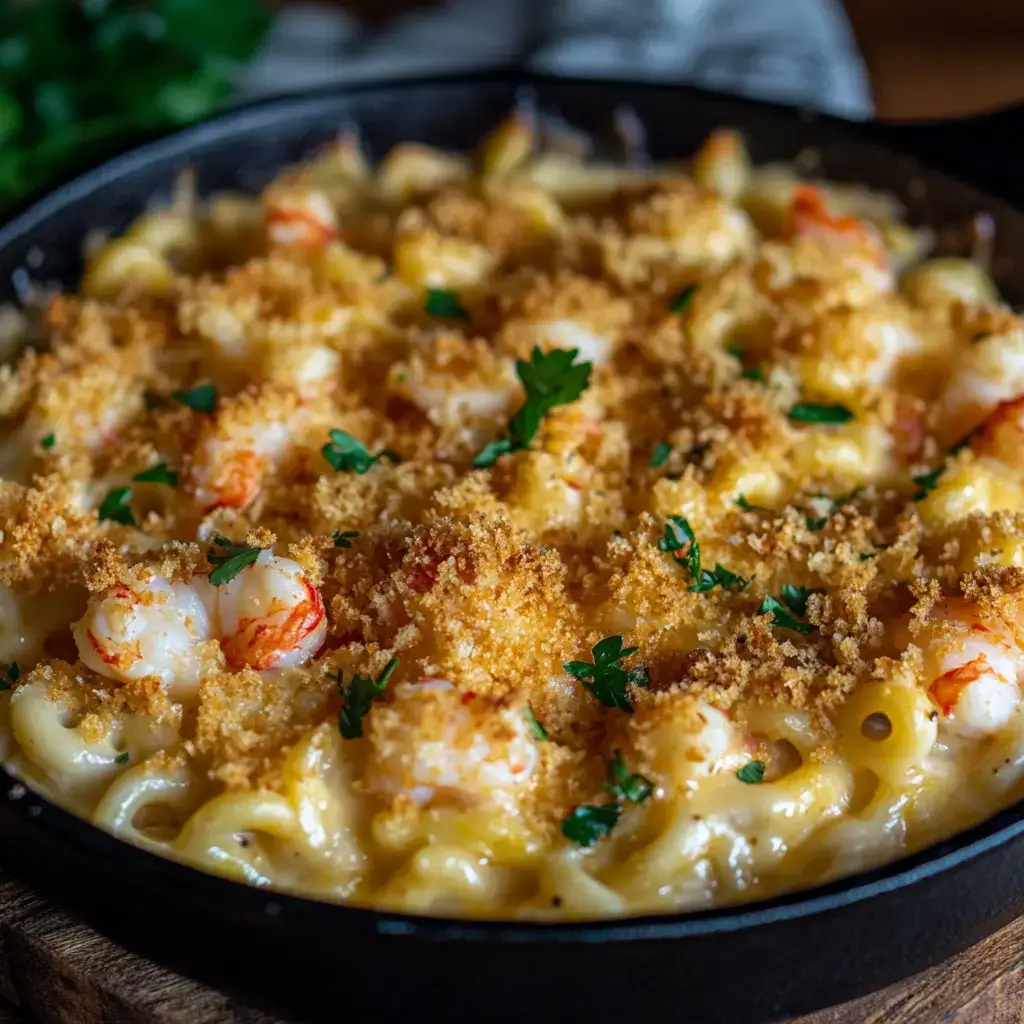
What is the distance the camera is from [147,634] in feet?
7.34

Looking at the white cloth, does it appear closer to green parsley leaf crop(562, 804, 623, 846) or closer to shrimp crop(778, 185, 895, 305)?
shrimp crop(778, 185, 895, 305)

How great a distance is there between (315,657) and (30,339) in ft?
4.63

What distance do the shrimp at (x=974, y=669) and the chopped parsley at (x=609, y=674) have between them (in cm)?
51

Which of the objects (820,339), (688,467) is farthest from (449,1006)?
(820,339)

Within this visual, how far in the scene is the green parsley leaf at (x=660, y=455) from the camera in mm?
2740

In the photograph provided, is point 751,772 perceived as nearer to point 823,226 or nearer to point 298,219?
point 823,226

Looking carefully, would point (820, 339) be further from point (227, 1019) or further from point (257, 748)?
point (227, 1019)

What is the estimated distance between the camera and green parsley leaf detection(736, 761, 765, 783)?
2164 millimetres

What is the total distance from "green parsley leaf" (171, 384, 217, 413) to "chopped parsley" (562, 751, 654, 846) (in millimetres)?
1274

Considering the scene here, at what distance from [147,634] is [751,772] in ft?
3.46

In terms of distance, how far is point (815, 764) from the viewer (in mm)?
2184

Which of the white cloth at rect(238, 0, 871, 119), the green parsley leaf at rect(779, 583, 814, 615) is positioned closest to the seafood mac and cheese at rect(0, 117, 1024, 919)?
the green parsley leaf at rect(779, 583, 814, 615)

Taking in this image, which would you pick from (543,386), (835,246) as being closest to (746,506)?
(543,386)

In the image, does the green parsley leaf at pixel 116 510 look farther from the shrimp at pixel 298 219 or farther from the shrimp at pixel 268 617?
the shrimp at pixel 298 219
